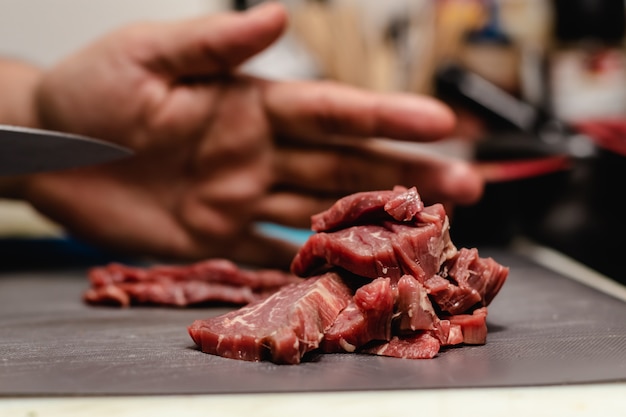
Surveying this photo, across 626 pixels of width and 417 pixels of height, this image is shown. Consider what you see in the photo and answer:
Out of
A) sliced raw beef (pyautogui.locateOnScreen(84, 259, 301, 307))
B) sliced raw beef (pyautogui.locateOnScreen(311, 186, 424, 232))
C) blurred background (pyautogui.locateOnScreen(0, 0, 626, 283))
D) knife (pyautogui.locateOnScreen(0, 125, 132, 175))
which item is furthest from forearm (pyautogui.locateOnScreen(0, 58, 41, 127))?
sliced raw beef (pyautogui.locateOnScreen(311, 186, 424, 232))

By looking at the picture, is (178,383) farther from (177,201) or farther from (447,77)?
(447,77)

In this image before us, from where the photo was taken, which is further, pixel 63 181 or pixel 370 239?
pixel 63 181

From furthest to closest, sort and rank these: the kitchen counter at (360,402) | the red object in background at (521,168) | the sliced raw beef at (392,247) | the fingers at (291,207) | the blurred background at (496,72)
→ the fingers at (291,207) < the red object in background at (521,168) < the blurred background at (496,72) < the sliced raw beef at (392,247) < the kitchen counter at (360,402)

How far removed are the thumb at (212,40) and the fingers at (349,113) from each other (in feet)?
0.75

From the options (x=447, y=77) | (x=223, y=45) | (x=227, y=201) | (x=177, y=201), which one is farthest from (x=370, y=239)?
(x=447, y=77)

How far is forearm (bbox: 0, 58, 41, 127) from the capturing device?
3.12 m

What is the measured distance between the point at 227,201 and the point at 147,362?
1.71 m

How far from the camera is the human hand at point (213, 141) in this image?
268cm

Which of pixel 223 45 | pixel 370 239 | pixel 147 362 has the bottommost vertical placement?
pixel 147 362

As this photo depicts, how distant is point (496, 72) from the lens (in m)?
5.79

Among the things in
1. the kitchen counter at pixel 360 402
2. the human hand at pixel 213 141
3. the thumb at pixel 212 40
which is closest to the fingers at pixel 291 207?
the human hand at pixel 213 141

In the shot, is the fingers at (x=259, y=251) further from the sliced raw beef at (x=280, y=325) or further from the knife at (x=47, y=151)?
the sliced raw beef at (x=280, y=325)

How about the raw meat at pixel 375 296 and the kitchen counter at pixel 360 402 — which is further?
the raw meat at pixel 375 296

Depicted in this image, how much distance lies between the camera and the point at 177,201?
10.5 feet
